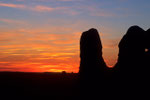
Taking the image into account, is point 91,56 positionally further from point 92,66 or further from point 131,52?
point 131,52

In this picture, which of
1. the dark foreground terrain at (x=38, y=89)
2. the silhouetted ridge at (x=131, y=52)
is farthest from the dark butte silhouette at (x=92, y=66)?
the dark foreground terrain at (x=38, y=89)

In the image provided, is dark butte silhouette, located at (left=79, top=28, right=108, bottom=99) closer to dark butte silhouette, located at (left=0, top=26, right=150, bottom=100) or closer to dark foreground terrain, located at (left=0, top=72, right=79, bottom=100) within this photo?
dark butte silhouette, located at (left=0, top=26, right=150, bottom=100)

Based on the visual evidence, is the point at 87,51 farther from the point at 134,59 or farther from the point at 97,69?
the point at 134,59

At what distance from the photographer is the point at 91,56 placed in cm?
3016

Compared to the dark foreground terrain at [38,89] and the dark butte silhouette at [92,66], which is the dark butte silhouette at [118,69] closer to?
the dark butte silhouette at [92,66]

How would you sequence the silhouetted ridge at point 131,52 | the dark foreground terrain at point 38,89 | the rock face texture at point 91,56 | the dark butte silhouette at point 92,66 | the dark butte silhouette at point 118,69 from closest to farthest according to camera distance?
the dark butte silhouette at point 118,69
the silhouetted ridge at point 131,52
the dark butte silhouette at point 92,66
the rock face texture at point 91,56
the dark foreground terrain at point 38,89

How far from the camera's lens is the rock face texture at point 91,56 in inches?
1166

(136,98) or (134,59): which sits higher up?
(134,59)

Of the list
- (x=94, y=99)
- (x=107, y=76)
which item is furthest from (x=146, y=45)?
(x=94, y=99)

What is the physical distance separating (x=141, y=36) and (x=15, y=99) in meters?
26.3

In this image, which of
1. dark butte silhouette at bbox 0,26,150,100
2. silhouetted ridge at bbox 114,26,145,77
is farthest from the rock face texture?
silhouetted ridge at bbox 114,26,145,77

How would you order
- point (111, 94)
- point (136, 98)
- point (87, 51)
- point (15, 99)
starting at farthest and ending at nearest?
point (15, 99) → point (87, 51) → point (111, 94) → point (136, 98)

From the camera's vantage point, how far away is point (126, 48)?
92.2 feet

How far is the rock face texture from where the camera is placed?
29.6m
